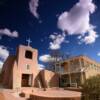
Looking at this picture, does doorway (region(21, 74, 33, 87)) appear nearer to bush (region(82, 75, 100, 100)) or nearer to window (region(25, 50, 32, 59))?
window (region(25, 50, 32, 59))

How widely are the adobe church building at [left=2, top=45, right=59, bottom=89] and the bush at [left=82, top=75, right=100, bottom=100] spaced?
1255cm

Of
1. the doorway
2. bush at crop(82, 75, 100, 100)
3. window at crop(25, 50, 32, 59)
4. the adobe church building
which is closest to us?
bush at crop(82, 75, 100, 100)

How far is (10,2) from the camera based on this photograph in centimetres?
1180

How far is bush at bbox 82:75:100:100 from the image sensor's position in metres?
11.0

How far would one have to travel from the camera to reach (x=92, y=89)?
1120 centimetres

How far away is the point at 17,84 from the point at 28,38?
7.94 meters

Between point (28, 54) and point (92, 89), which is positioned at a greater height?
point (28, 54)

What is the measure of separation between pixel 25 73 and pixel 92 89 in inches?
581

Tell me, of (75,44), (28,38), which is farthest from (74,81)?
(28,38)

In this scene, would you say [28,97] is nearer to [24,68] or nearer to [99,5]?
[24,68]

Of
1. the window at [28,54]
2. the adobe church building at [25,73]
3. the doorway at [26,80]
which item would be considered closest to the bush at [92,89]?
the adobe church building at [25,73]

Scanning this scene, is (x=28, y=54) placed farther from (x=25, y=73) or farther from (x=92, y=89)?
(x=92, y=89)

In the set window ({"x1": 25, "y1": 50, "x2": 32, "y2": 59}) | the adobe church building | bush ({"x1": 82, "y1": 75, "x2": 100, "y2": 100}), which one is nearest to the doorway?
the adobe church building

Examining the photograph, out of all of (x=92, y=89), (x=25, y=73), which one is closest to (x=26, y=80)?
(x=25, y=73)
